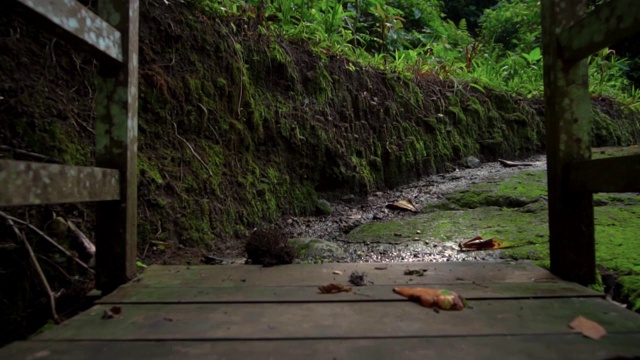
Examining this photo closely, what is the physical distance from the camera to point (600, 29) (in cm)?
141

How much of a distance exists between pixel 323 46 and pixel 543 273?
3517 mm

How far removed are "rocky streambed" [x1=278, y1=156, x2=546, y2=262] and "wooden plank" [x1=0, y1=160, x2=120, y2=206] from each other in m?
1.38

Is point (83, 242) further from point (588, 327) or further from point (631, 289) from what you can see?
point (631, 289)

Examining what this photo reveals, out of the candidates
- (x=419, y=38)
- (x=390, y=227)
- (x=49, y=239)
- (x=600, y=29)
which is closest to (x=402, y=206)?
(x=390, y=227)

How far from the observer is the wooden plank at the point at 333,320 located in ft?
3.90

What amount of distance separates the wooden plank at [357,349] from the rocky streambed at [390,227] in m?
1.42

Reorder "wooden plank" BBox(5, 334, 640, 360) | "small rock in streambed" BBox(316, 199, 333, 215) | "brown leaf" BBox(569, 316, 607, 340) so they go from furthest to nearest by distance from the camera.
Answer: "small rock in streambed" BBox(316, 199, 333, 215) < "brown leaf" BBox(569, 316, 607, 340) < "wooden plank" BBox(5, 334, 640, 360)

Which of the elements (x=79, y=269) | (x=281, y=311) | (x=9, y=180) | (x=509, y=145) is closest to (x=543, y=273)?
(x=281, y=311)

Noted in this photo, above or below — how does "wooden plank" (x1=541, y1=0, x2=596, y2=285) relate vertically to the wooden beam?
below

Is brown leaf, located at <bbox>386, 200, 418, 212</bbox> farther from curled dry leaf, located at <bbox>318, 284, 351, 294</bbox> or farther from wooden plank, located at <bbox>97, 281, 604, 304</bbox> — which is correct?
curled dry leaf, located at <bbox>318, 284, 351, 294</bbox>

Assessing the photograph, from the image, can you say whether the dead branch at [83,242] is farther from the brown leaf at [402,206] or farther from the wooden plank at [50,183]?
the brown leaf at [402,206]

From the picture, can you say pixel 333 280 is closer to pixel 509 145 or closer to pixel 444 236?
pixel 444 236

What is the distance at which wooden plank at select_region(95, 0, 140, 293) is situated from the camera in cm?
167

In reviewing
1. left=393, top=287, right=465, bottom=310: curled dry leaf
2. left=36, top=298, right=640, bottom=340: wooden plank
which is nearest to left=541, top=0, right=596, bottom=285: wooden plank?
left=36, top=298, right=640, bottom=340: wooden plank
